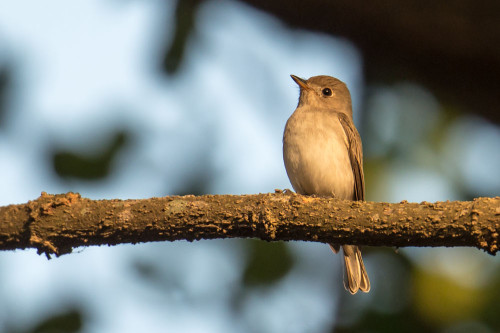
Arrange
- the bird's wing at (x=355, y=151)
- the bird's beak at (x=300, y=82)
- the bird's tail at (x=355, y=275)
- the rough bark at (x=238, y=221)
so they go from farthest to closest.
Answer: the bird's beak at (x=300, y=82) → the bird's wing at (x=355, y=151) → the bird's tail at (x=355, y=275) → the rough bark at (x=238, y=221)

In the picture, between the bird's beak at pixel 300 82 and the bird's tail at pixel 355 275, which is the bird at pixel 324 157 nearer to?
the bird's tail at pixel 355 275

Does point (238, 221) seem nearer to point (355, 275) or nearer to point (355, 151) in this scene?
point (355, 275)

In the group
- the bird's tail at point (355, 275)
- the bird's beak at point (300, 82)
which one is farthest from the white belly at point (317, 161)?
the bird's beak at point (300, 82)

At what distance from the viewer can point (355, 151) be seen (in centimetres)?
672

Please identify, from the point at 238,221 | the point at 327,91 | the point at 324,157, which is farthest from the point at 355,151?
the point at 238,221

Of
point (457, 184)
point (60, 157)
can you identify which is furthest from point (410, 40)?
point (60, 157)

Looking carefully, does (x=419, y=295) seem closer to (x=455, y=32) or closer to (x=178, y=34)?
(x=455, y=32)

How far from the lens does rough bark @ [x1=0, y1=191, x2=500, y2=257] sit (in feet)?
12.6

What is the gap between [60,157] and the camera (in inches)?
206

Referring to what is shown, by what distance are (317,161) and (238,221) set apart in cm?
262

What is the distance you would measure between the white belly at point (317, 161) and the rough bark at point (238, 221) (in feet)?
8.02

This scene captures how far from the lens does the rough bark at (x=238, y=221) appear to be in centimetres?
384

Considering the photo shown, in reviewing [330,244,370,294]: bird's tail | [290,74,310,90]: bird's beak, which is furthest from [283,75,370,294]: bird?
[290,74,310,90]: bird's beak

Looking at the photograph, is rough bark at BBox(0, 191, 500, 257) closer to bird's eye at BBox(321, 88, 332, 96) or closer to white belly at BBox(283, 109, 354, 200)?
white belly at BBox(283, 109, 354, 200)
